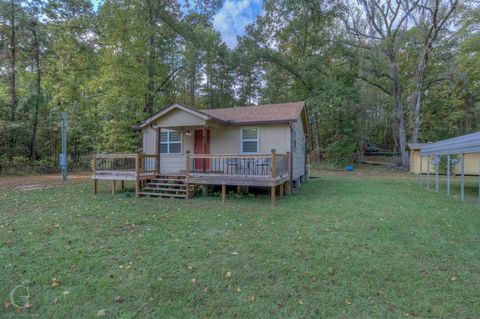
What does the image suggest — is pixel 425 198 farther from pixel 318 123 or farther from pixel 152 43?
pixel 152 43

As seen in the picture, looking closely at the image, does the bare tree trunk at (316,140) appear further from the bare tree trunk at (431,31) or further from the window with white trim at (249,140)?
the window with white trim at (249,140)

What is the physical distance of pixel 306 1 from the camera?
23.4 meters

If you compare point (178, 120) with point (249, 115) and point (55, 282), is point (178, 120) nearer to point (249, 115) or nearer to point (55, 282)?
point (249, 115)

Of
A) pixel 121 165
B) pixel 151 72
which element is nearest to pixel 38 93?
pixel 151 72

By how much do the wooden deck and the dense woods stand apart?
5097 mm

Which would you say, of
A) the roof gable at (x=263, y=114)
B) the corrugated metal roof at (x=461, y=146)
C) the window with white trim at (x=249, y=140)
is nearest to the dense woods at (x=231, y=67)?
the roof gable at (x=263, y=114)

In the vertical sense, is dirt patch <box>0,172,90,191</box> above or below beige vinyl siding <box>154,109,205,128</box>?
below

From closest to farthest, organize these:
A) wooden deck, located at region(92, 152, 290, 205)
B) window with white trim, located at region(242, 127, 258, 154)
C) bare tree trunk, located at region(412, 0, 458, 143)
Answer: wooden deck, located at region(92, 152, 290, 205)
window with white trim, located at region(242, 127, 258, 154)
bare tree trunk, located at region(412, 0, 458, 143)

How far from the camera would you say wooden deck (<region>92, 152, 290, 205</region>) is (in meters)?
8.18

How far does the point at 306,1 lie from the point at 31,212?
84.2ft

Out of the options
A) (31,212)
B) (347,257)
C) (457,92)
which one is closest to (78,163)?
(31,212)

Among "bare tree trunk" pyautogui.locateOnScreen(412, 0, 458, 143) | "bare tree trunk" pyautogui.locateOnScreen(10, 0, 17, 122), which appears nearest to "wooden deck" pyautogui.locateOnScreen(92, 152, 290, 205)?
"bare tree trunk" pyautogui.locateOnScreen(10, 0, 17, 122)

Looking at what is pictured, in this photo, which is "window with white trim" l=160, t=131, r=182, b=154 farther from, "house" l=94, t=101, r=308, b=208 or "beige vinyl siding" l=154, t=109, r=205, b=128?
"beige vinyl siding" l=154, t=109, r=205, b=128

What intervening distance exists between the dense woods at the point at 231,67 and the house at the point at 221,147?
4.86 meters
